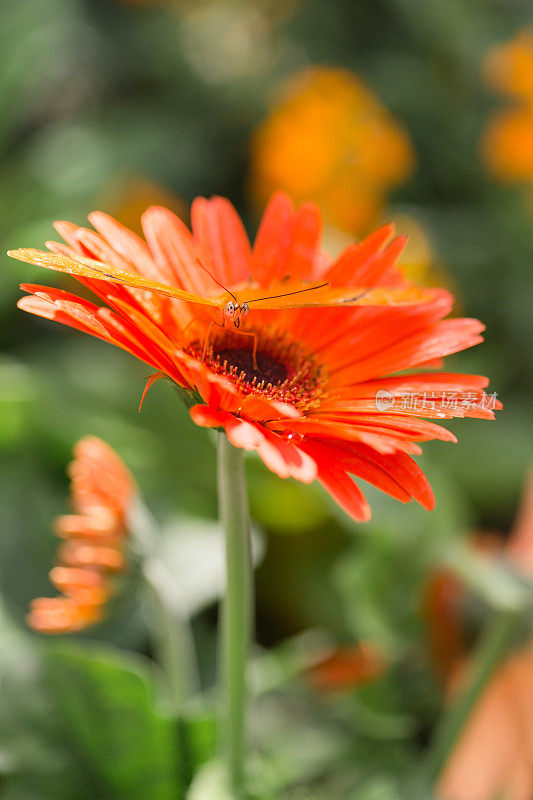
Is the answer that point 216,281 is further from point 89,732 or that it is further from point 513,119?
point 513,119

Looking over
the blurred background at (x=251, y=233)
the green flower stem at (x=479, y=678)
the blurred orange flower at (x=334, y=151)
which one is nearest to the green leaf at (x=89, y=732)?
the blurred background at (x=251, y=233)

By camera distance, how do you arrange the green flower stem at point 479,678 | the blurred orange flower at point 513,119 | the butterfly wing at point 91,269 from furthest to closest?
1. the blurred orange flower at point 513,119
2. the green flower stem at point 479,678
3. the butterfly wing at point 91,269

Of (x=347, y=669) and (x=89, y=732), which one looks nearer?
(x=89, y=732)

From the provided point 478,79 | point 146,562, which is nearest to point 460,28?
point 478,79

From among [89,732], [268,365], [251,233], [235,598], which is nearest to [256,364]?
[268,365]

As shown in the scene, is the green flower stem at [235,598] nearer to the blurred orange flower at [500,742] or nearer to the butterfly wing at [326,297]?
the butterfly wing at [326,297]

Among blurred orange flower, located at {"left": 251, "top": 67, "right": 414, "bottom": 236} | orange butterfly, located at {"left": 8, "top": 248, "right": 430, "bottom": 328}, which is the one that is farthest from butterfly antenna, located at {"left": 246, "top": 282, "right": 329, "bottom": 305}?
blurred orange flower, located at {"left": 251, "top": 67, "right": 414, "bottom": 236}

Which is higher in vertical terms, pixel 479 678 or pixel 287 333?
pixel 287 333

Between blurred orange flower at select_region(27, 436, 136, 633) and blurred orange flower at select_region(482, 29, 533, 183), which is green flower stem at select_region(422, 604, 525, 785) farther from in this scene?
blurred orange flower at select_region(482, 29, 533, 183)
